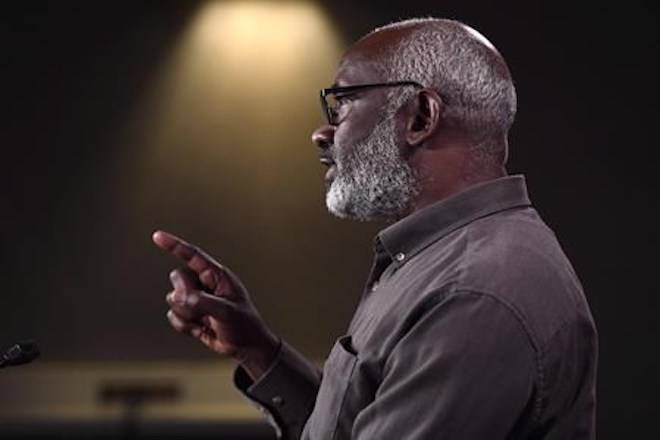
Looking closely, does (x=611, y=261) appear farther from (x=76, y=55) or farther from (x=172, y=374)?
(x=76, y=55)

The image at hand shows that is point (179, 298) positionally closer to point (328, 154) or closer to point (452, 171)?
point (328, 154)

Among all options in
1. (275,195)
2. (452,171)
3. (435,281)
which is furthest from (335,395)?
(275,195)

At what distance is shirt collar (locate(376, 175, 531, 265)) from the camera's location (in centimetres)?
108

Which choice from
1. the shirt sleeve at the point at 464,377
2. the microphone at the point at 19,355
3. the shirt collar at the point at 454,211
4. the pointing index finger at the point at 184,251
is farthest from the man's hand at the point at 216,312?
the shirt sleeve at the point at 464,377

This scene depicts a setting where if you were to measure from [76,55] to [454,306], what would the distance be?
2152 millimetres

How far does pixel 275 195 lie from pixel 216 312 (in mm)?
1567

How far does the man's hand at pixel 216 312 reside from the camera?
1344mm

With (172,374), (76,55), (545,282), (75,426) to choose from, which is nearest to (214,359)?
(172,374)

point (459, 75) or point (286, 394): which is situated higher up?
point (459, 75)

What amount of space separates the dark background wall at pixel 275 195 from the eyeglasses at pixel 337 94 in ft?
5.54

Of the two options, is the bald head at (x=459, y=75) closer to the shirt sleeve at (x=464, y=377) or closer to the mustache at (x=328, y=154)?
the mustache at (x=328, y=154)

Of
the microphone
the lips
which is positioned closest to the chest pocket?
the lips

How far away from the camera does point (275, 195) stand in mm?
2912

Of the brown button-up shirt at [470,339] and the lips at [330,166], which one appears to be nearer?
the brown button-up shirt at [470,339]
